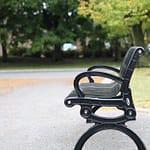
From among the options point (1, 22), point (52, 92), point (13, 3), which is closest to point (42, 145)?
point (52, 92)

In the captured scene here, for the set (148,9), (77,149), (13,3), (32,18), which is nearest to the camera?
(77,149)

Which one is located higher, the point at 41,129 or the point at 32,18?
the point at 32,18

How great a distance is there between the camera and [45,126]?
8.20 metres

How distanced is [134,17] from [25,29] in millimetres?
10463

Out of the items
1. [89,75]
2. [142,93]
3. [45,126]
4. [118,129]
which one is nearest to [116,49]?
[142,93]

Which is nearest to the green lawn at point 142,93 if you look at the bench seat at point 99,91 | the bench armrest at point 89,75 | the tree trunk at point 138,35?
the bench seat at point 99,91

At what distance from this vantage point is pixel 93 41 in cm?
3166

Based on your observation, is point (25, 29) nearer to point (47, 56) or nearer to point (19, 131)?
point (47, 56)

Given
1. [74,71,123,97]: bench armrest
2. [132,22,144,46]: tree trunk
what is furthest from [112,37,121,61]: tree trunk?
[74,71,123,97]: bench armrest

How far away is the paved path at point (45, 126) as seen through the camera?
680 centimetres

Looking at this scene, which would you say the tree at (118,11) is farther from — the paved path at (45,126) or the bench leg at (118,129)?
the bench leg at (118,129)

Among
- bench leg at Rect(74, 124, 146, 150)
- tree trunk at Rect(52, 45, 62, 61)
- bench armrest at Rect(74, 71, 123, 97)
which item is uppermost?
bench armrest at Rect(74, 71, 123, 97)

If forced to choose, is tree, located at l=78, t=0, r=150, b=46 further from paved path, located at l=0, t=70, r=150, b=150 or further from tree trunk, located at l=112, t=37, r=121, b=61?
tree trunk, located at l=112, t=37, r=121, b=61

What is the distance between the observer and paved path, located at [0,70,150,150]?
6.80 metres
